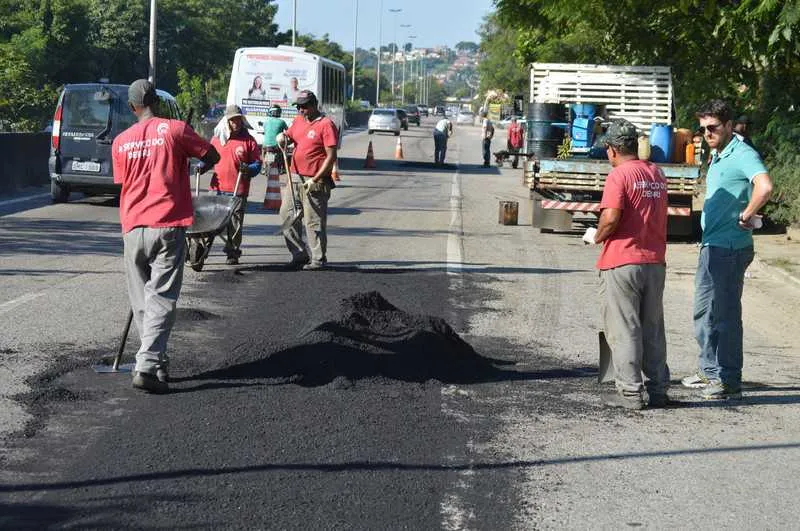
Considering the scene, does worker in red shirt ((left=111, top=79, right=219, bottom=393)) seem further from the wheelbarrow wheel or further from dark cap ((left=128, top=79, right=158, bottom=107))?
the wheelbarrow wheel

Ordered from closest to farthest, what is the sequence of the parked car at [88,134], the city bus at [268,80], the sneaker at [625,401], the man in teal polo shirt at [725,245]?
the sneaker at [625,401] < the man in teal polo shirt at [725,245] < the parked car at [88,134] < the city bus at [268,80]

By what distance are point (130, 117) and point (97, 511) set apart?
1572cm

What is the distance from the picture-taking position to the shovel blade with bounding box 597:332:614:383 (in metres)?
8.16

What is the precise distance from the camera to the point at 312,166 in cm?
1323

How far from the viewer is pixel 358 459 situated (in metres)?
6.30

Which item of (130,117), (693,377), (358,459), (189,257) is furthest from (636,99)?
(358,459)

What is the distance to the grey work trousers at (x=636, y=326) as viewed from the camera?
25.5 feet

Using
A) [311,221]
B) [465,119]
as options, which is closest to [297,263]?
[311,221]

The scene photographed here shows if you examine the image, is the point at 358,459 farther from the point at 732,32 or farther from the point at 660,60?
the point at 660,60

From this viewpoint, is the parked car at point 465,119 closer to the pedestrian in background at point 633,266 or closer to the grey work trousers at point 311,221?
the grey work trousers at point 311,221

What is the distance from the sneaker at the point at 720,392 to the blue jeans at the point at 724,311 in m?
0.03

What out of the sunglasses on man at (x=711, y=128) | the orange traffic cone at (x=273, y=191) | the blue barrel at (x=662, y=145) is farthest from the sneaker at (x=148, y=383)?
the blue barrel at (x=662, y=145)

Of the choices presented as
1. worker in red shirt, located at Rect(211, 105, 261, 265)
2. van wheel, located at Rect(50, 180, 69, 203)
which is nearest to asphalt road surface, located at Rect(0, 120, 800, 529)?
worker in red shirt, located at Rect(211, 105, 261, 265)

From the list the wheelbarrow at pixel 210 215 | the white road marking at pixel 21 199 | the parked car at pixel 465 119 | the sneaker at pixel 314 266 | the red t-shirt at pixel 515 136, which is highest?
the parked car at pixel 465 119
